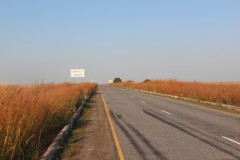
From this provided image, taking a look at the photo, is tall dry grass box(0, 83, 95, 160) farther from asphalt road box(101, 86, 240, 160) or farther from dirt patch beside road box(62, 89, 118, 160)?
asphalt road box(101, 86, 240, 160)

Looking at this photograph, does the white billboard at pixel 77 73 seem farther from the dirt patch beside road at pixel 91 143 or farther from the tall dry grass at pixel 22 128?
the tall dry grass at pixel 22 128

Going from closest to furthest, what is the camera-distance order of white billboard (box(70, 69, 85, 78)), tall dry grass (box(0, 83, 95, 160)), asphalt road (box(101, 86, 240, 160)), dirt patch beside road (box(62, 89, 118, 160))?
tall dry grass (box(0, 83, 95, 160)) < asphalt road (box(101, 86, 240, 160)) < dirt patch beside road (box(62, 89, 118, 160)) < white billboard (box(70, 69, 85, 78))

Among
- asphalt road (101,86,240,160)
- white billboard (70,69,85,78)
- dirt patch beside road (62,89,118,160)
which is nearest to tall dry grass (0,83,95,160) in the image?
dirt patch beside road (62,89,118,160)

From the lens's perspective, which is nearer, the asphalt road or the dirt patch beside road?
the asphalt road

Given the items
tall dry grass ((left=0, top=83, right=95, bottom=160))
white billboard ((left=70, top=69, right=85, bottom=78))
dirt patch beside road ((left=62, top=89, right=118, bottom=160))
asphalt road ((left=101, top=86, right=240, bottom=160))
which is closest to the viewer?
tall dry grass ((left=0, top=83, right=95, bottom=160))

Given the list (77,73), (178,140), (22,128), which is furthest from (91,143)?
(77,73)

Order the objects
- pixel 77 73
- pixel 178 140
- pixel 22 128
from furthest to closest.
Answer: pixel 77 73, pixel 178 140, pixel 22 128

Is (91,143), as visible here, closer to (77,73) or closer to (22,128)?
(22,128)

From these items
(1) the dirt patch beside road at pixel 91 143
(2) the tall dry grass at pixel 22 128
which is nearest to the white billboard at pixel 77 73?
(1) the dirt patch beside road at pixel 91 143

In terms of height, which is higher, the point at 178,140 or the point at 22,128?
the point at 22,128

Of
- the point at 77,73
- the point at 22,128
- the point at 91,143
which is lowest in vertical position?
the point at 91,143

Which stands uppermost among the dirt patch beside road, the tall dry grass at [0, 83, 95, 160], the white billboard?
the white billboard

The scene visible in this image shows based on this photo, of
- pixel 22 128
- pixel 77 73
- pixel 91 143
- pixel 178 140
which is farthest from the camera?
pixel 77 73

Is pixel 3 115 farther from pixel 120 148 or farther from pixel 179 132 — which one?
pixel 179 132
